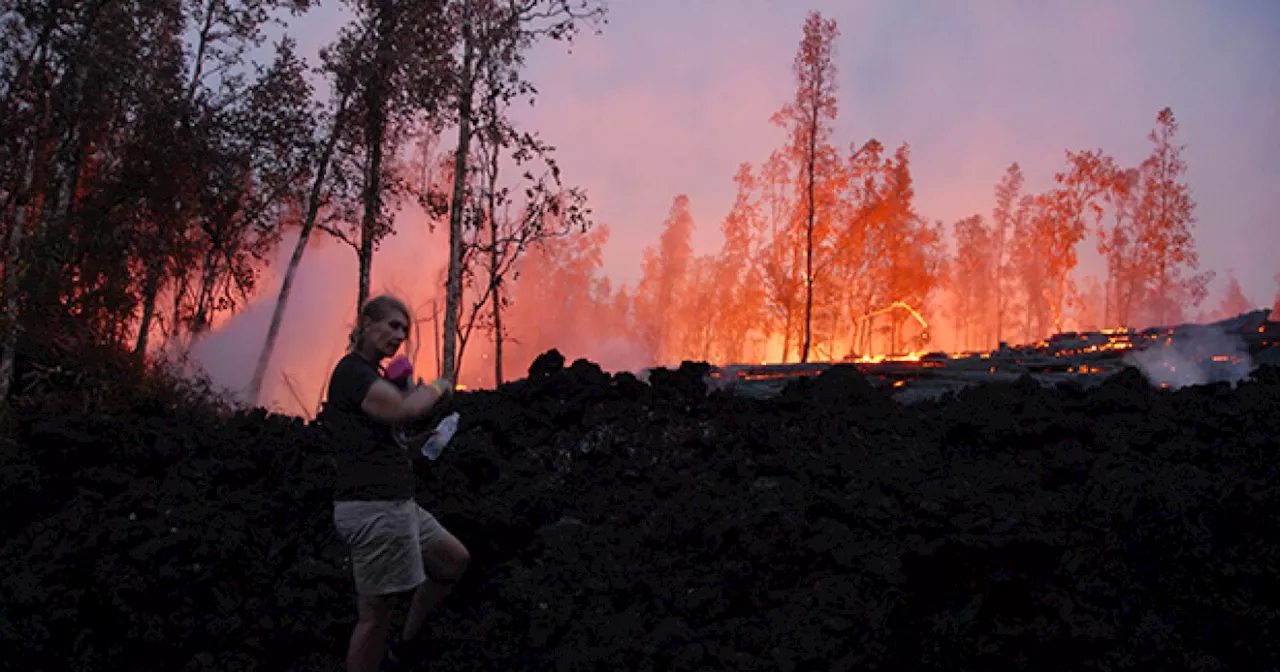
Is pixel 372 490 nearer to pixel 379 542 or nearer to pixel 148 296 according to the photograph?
pixel 379 542

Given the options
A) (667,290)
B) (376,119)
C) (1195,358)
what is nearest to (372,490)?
(1195,358)

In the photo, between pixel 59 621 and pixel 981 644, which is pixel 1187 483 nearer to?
pixel 981 644

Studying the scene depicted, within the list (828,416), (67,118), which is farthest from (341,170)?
(828,416)

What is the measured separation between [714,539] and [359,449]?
2370 millimetres

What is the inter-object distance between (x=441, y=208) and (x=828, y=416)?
1245cm

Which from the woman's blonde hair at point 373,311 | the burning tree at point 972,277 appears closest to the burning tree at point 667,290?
the burning tree at point 972,277

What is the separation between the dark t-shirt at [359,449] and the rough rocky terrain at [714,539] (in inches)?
54.9

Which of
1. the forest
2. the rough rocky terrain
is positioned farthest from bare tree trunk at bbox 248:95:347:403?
the rough rocky terrain

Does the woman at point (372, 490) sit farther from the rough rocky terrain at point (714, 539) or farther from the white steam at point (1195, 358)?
the white steam at point (1195, 358)

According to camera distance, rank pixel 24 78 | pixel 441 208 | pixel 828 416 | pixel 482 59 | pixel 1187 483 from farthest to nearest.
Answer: pixel 441 208 → pixel 482 59 → pixel 24 78 → pixel 828 416 → pixel 1187 483

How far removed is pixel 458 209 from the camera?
45.9 ft

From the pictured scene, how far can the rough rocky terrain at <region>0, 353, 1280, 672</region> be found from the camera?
3771 millimetres

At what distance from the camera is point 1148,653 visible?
349 centimetres

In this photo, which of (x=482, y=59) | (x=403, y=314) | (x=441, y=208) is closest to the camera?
(x=403, y=314)
